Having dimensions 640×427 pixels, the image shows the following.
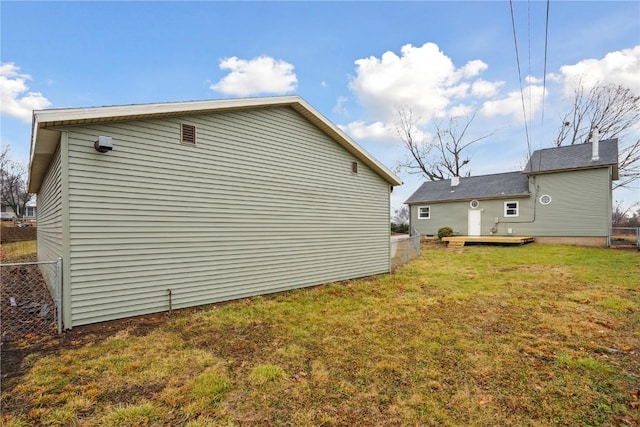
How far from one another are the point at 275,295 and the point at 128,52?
30.9 feet

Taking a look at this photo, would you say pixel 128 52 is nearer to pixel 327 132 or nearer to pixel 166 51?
pixel 166 51

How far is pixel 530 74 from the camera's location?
929 cm

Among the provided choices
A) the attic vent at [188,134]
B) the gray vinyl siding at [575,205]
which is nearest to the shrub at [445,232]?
the gray vinyl siding at [575,205]

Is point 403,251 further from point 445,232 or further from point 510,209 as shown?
point 510,209

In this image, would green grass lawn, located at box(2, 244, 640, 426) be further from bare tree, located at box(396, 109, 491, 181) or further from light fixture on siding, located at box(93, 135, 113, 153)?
bare tree, located at box(396, 109, 491, 181)

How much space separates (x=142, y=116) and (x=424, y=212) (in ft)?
64.9

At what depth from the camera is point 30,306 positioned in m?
Result: 5.72

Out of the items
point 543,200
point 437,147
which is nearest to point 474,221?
point 543,200

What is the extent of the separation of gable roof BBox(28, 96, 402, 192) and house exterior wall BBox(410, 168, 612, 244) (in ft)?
42.9

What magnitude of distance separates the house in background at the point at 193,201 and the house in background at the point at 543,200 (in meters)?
13.6

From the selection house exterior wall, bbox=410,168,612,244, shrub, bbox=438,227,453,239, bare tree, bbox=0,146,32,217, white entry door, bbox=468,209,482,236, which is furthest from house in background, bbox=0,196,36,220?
house exterior wall, bbox=410,168,612,244

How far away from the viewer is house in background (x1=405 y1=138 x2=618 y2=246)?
50.3 feet

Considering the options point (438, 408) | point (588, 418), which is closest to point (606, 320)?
point (588, 418)

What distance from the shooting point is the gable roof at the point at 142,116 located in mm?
4527
